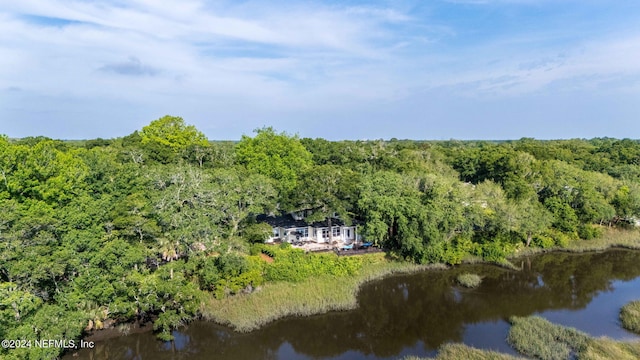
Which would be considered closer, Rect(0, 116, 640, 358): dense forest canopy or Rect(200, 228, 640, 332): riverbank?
Rect(0, 116, 640, 358): dense forest canopy

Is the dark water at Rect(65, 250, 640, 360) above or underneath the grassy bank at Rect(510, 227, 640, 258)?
underneath

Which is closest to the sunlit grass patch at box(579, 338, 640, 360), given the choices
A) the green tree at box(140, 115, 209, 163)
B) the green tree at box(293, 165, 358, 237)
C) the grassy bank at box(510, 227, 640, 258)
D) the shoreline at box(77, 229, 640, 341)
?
the shoreline at box(77, 229, 640, 341)

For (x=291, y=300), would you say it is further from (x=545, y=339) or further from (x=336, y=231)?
(x=545, y=339)

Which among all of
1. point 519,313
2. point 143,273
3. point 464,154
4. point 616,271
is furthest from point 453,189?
point 464,154


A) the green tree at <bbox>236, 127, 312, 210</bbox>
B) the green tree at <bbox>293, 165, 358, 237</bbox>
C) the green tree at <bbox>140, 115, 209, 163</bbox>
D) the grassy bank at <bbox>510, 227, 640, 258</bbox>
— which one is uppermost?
the green tree at <bbox>140, 115, 209, 163</bbox>

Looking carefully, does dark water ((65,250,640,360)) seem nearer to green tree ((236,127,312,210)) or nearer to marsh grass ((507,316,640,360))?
marsh grass ((507,316,640,360))

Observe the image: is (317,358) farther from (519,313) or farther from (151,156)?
(151,156)

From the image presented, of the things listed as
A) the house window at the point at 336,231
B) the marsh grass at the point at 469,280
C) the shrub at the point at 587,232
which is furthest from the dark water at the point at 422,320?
the house window at the point at 336,231

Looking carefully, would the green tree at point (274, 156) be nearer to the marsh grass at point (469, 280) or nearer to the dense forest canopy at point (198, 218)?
the dense forest canopy at point (198, 218)
